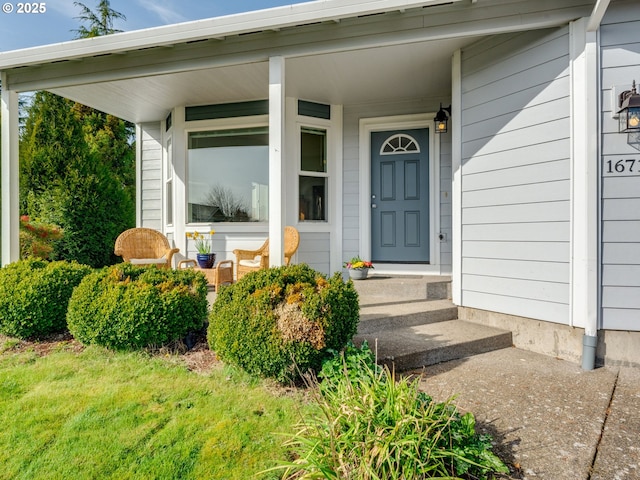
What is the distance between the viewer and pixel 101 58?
13.0ft

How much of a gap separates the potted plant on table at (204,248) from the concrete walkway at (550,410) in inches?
128

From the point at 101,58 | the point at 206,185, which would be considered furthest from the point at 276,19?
the point at 206,185

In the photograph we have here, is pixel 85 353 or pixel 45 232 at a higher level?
pixel 45 232

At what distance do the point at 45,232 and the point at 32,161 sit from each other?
8.13 feet

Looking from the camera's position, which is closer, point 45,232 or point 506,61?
point 506,61

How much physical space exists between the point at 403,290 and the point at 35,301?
3506mm

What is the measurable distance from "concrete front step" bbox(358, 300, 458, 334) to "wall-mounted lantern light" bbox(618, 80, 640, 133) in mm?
2043

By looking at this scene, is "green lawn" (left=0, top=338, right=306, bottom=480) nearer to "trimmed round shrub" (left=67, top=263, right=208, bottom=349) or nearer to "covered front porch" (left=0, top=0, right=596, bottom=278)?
"trimmed round shrub" (left=67, top=263, right=208, bottom=349)

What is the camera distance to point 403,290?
4.30 meters

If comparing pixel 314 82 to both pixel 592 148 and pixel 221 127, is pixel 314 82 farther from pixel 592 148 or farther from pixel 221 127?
pixel 592 148

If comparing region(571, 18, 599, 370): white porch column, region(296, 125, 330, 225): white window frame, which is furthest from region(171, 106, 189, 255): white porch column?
region(571, 18, 599, 370): white porch column

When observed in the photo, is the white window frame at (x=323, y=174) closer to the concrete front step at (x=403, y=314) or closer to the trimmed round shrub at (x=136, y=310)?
the concrete front step at (x=403, y=314)

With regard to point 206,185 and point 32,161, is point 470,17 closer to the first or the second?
point 206,185

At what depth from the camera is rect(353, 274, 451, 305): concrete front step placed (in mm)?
4238
